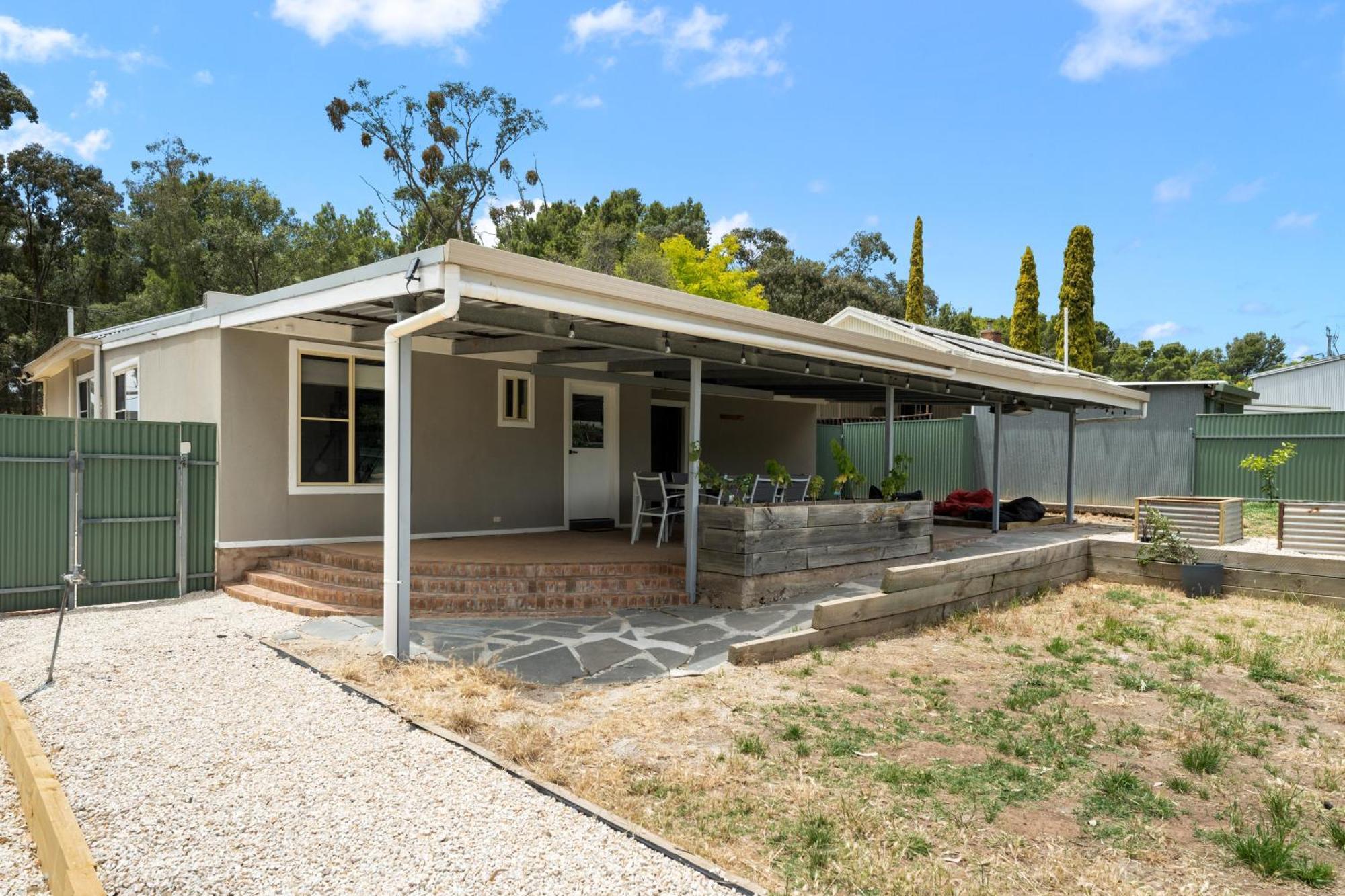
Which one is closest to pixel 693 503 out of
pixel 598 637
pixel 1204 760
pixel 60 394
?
pixel 598 637

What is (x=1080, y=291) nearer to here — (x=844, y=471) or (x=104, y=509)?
(x=844, y=471)

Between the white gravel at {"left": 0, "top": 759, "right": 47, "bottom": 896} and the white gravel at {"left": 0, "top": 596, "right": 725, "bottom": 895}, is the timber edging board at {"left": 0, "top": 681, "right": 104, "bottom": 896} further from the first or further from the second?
the white gravel at {"left": 0, "top": 596, "right": 725, "bottom": 895}

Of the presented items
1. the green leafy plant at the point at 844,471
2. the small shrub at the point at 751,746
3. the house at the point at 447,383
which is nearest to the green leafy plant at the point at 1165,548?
the house at the point at 447,383

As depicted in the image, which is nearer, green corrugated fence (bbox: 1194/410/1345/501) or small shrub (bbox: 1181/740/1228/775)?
small shrub (bbox: 1181/740/1228/775)

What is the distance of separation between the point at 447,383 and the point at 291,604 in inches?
116

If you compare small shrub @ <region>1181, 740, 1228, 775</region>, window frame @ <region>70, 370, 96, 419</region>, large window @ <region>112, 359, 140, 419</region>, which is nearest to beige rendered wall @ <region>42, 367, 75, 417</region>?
window frame @ <region>70, 370, 96, 419</region>

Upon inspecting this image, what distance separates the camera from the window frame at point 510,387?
942 cm

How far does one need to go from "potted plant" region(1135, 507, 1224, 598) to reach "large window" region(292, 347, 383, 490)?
8132mm

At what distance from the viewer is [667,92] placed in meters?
29.6

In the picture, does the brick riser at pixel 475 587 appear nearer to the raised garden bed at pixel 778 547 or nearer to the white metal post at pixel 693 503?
the white metal post at pixel 693 503

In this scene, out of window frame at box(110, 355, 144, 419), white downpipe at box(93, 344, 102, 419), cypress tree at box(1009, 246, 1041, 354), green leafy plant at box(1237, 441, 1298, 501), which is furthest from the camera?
cypress tree at box(1009, 246, 1041, 354)

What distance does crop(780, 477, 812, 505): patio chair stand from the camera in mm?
9711

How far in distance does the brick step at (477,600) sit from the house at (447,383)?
1.76ft

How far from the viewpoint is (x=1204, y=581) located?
26.3 ft
